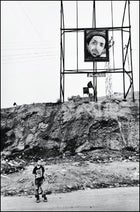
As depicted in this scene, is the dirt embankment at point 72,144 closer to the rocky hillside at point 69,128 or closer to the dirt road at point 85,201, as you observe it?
the rocky hillside at point 69,128

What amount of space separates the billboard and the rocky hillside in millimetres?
2713

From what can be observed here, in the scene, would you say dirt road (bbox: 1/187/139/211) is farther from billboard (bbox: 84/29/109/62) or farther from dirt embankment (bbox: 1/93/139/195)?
billboard (bbox: 84/29/109/62)

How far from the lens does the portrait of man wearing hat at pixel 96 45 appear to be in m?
20.8

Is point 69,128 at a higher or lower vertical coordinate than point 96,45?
lower

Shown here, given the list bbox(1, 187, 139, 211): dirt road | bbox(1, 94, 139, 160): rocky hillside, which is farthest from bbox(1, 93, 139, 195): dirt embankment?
bbox(1, 187, 139, 211): dirt road

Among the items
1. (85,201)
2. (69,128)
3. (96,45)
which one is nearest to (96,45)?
(96,45)

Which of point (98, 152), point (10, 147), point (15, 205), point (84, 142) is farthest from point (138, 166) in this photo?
point (10, 147)

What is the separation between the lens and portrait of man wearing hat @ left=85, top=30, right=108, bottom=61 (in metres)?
20.8

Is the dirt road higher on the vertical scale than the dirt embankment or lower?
lower

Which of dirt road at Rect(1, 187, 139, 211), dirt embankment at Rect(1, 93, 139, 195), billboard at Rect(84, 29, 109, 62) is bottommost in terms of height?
dirt road at Rect(1, 187, 139, 211)

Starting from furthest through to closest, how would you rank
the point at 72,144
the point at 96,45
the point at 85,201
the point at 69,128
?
the point at 69,128 → the point at 96,45 → the point at 72,144 → the point at 85,201

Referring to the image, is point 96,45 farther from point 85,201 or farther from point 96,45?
point 85,201

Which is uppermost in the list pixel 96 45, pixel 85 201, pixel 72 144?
pixel 96 45

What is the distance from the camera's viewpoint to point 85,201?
36.2 feet
